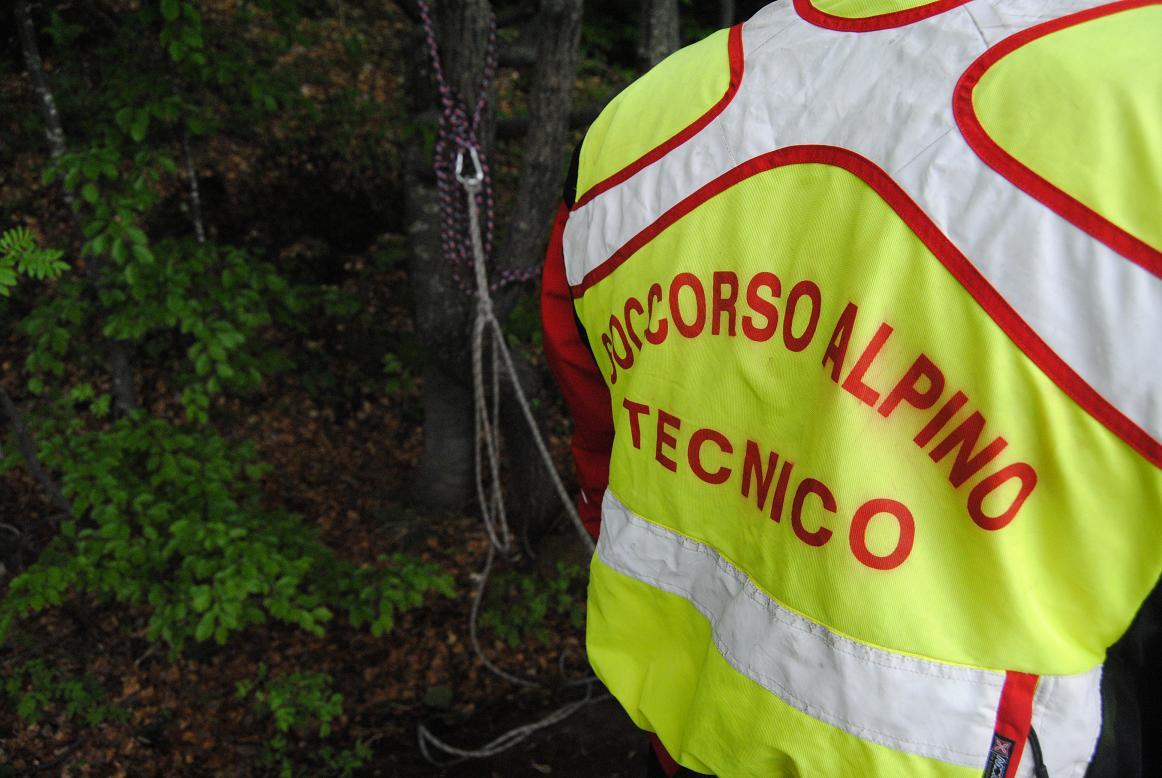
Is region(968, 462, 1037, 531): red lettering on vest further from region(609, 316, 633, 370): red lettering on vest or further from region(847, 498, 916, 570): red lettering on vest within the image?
region(609, 316, 633, 370): red lettering on vest

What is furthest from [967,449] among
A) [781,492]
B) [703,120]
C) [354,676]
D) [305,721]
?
[354,676]

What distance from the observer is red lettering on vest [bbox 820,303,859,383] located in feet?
3.00

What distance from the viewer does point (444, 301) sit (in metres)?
3.70

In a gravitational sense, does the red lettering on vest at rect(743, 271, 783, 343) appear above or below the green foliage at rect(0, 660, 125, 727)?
above

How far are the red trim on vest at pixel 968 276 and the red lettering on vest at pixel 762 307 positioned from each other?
143 millimetres

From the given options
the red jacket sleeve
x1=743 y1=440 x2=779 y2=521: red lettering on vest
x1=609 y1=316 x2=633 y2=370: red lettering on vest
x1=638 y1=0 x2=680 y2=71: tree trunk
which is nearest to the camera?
x1=743 y1=440 x2=779 y2=521: red lettering on vest

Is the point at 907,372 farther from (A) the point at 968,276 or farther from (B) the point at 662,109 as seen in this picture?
(B) the point at 662,109

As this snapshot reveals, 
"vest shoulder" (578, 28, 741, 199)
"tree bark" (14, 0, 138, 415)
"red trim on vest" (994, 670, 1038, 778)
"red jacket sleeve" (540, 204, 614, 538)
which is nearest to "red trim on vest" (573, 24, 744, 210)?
"vest shoulder" (578, 28, 741, 199)

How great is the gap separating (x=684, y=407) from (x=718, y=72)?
1.62 feet

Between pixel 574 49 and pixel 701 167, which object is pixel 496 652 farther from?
pixel 701 167

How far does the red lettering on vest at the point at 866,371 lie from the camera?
2.90 ft

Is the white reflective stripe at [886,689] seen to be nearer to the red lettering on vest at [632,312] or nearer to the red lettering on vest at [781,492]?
the red lettering on vest at [781,492]

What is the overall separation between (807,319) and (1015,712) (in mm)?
511

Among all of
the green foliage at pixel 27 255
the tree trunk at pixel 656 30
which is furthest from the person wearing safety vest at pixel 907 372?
the tree trunk at pixel 656 30
